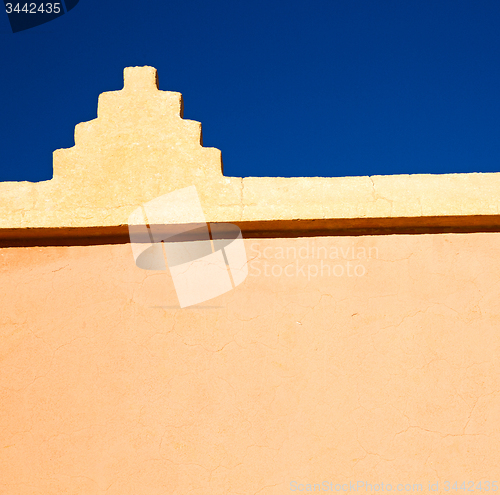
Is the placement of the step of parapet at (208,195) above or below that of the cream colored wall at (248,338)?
above

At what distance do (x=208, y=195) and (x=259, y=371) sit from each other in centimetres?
93

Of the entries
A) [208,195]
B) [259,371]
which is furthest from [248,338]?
[208,195]

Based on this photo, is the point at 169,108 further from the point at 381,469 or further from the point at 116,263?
the point at 381,469

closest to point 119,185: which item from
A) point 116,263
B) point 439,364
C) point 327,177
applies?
point 116,263

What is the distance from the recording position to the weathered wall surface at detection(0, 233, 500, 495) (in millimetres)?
1991

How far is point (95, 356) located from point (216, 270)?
0.72 metres

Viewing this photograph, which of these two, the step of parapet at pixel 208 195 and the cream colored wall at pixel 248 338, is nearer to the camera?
the cream colored wall at pixel 248 338

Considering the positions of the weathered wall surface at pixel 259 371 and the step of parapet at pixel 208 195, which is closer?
the weathered wall surface at pixel 259 371

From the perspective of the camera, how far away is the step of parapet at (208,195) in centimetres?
226

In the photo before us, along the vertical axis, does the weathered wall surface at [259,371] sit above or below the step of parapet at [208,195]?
below

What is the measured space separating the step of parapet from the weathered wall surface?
0.10 metres

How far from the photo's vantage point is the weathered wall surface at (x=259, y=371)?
199 centimetres

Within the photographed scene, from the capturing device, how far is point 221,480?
6.48 feet

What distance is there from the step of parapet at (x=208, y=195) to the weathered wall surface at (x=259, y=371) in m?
0.10
